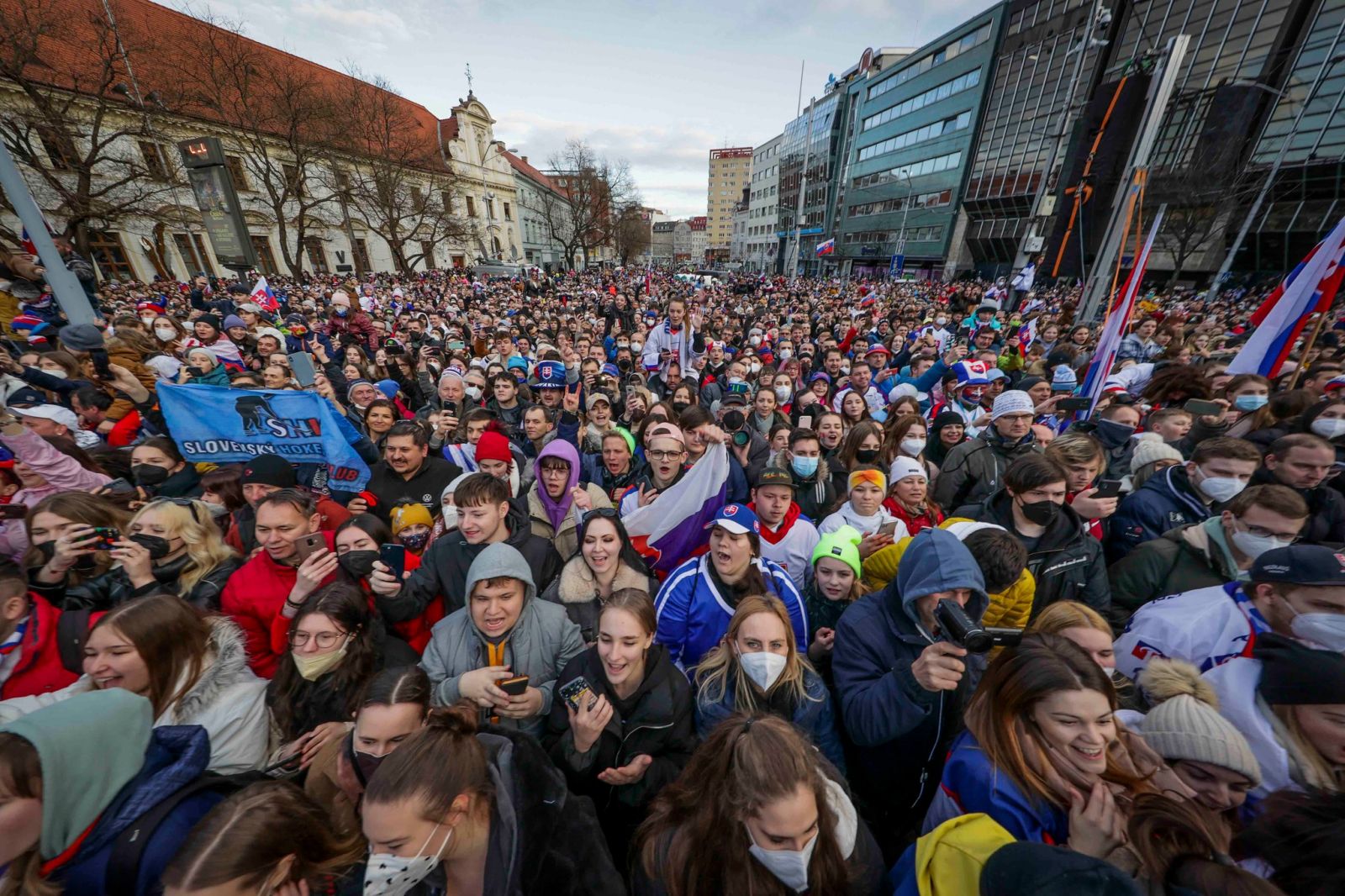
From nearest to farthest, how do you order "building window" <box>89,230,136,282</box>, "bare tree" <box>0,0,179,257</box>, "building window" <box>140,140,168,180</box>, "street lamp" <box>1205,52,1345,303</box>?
"bare tree" <box>0,0,179,257</box> → "street lamp" <box>1205,52,1345,303</box> → "building window" <box>140,140,168,180</box> → "building window" <box>89,230,136,282</box>

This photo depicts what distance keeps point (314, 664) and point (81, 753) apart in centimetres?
79

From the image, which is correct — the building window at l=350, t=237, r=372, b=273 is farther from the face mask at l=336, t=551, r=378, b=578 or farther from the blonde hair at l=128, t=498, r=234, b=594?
the face mask at l=336, t=551, r=378, b=578

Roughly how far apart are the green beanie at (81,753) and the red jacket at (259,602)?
115 cm

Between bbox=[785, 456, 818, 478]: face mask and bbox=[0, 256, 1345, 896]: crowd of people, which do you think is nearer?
bbox=[0, 256, 1345, 896]: crowd of people

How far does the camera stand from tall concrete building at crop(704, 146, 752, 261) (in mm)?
116656

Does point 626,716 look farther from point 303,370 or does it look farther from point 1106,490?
point 303,370

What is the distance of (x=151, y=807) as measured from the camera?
1470 mm

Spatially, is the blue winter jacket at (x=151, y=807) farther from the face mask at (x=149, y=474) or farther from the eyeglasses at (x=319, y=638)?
the face mask at (x=149, y=474)

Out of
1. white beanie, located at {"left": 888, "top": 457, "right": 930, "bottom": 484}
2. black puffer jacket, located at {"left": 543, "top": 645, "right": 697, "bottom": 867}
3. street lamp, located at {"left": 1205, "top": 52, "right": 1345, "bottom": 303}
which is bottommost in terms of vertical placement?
black puffer jacket, located at {"left": 543, "top": 645, "right": 697, "bottom": 867}

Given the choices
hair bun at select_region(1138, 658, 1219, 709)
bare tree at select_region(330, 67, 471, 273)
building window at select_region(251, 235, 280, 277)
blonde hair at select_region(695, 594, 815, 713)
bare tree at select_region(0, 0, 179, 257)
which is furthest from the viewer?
building window at select_region(251, 235, 280, 277)

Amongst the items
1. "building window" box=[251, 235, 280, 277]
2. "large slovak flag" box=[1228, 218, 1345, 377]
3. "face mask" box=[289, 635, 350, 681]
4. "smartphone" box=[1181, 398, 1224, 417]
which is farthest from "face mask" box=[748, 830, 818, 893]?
"building window" box=[251, 235, 280, 277]

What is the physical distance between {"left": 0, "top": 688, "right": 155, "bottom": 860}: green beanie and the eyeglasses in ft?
2.03

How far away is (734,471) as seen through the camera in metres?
4.54

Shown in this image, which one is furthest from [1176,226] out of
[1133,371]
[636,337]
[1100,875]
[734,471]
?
[1100,875]
